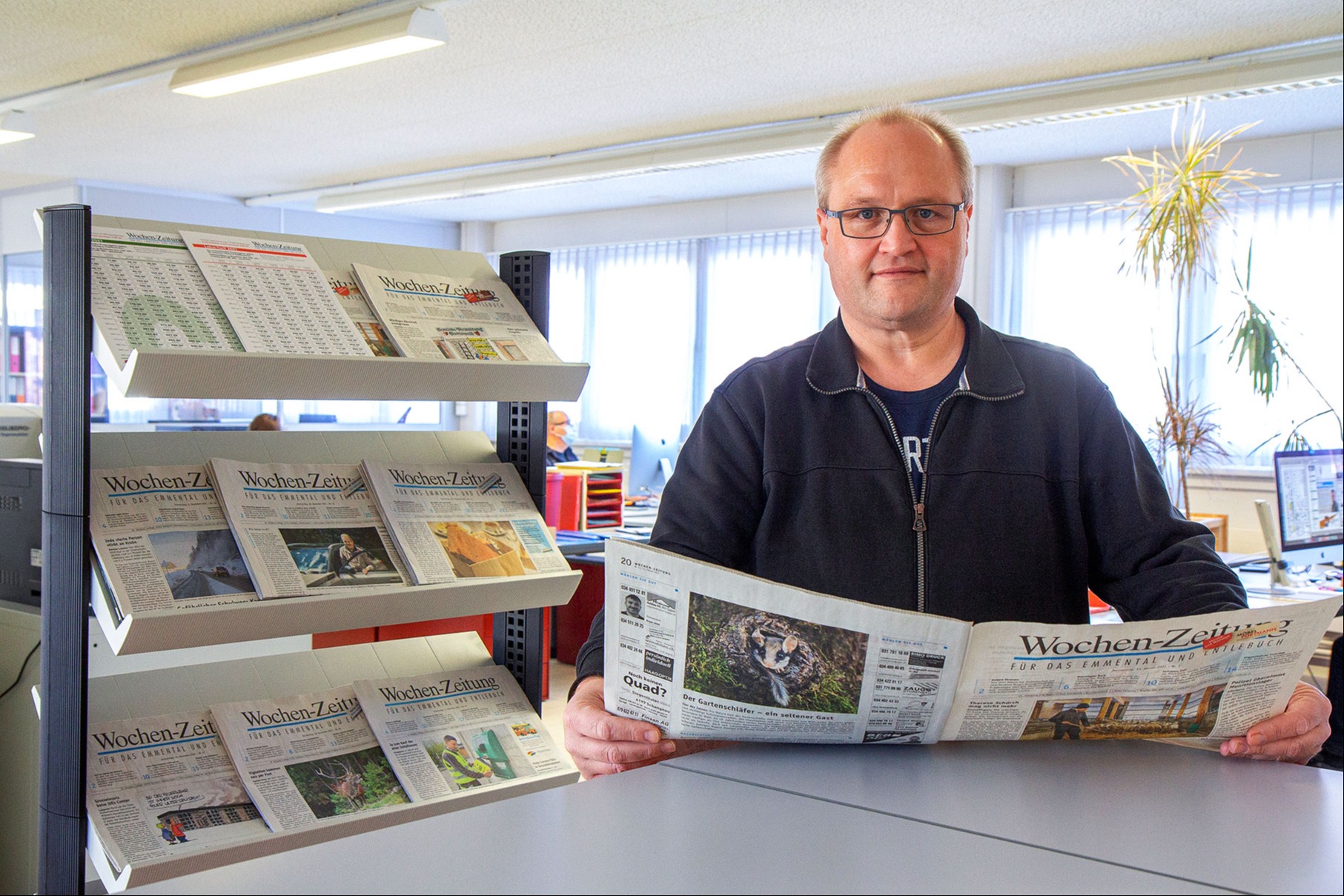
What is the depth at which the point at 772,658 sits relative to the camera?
1.09 m

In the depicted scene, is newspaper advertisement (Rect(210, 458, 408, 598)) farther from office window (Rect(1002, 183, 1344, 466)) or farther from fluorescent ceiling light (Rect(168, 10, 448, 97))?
office window (Rect(1002, 183, 1344, 466))

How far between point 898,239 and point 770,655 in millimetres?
654

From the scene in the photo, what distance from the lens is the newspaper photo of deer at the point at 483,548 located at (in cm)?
204

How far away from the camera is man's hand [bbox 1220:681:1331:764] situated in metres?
1.13

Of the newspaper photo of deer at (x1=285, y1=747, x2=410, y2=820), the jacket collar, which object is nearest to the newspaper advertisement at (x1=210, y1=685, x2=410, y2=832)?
the newspaper photo of deer at (x1=285, y1=747, x2=410, y2=820)

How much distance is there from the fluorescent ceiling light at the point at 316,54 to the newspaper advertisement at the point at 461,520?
2534mm

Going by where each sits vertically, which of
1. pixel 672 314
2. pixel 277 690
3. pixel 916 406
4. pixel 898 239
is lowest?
pixel 277 690

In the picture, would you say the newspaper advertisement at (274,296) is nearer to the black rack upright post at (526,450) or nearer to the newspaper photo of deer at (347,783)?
the black rack upright post at (526,450)

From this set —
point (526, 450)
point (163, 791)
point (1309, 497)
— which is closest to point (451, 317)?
point (526, 450)

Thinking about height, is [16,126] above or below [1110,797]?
above

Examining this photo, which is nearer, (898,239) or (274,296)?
(898,239)

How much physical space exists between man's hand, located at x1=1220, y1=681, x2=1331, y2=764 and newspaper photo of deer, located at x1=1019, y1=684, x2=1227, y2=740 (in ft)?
0.11

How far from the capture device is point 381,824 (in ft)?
6.08

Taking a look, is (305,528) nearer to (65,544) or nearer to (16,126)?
(65,544)
